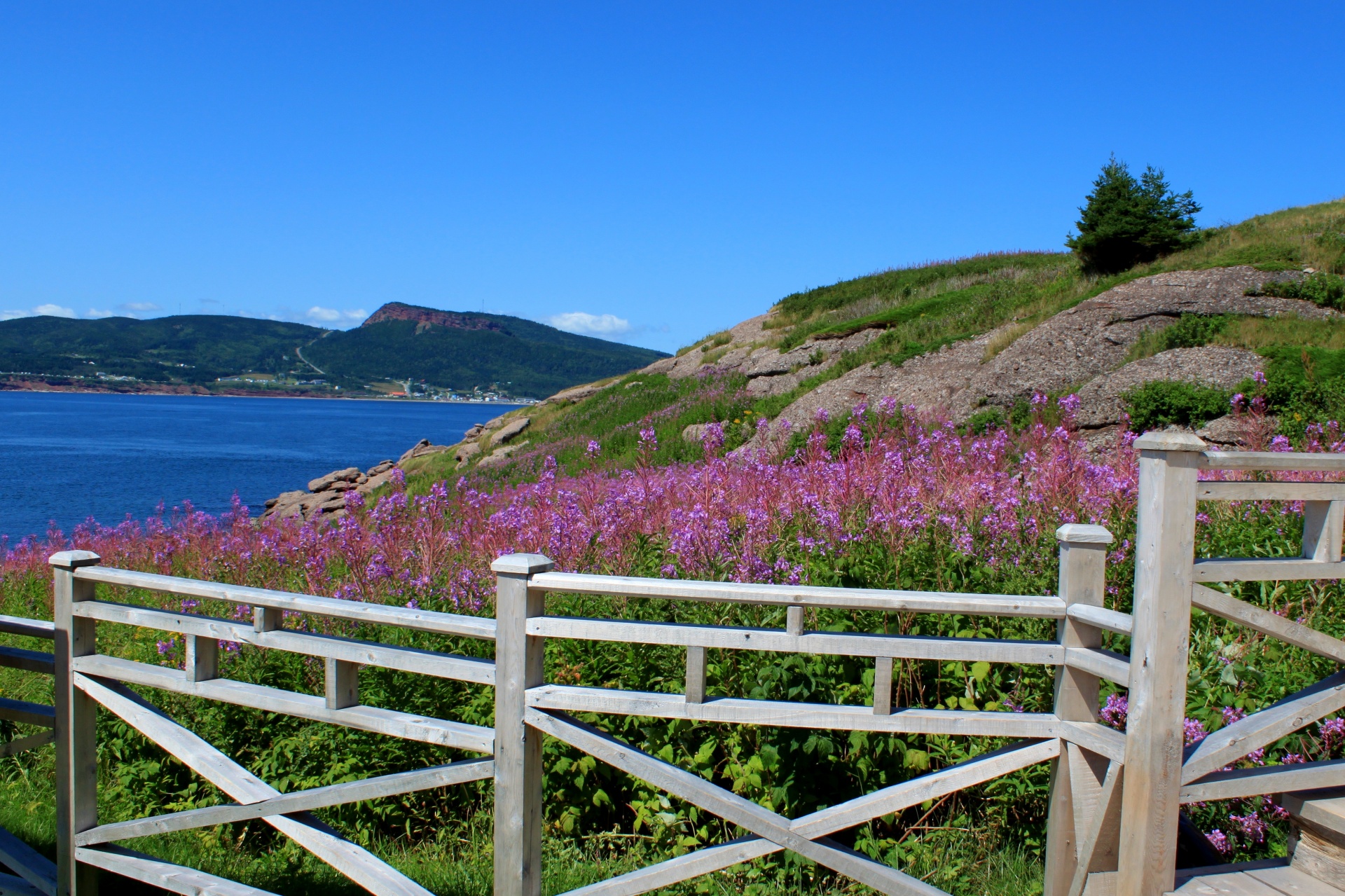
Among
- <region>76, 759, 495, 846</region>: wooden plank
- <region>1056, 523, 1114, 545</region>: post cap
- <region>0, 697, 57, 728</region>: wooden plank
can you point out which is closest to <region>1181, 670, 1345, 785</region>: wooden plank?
<region>1056, 523, 1114, 545</region>: post cap

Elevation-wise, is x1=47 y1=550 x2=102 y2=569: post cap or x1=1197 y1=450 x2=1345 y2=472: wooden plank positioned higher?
x1=1197 y1=450 x2=1345 y2=472: wooden plank

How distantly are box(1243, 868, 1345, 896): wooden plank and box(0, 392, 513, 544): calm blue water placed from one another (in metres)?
11.8

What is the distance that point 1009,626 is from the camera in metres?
4.79

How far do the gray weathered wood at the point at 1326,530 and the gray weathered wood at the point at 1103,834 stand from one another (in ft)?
3.28

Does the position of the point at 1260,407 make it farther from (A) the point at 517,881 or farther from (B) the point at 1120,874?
(A) the point at 517,881

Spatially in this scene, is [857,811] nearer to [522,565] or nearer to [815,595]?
[815,595]

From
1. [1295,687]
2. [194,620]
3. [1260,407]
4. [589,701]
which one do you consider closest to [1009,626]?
[1295,687]

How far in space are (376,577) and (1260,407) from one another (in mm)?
8684

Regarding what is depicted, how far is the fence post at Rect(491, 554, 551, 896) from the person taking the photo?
3.17 meters

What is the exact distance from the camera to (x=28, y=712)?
14.0 feet

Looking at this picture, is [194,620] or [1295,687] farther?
[1295,687]

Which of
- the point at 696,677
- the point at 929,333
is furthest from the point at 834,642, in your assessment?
the point at 929,333

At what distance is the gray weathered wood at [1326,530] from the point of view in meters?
2.95

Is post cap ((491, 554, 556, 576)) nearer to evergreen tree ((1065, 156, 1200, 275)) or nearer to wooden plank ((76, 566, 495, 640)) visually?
wooden plank ((76, 566, 495, 640))
